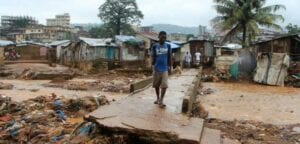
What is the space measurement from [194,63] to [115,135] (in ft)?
83.9

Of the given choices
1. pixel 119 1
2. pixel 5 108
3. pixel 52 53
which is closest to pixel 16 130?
pixel 5 108

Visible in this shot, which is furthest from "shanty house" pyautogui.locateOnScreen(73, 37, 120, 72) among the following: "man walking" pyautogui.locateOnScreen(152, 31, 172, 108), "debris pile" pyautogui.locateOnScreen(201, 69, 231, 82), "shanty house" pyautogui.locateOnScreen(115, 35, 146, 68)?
"man walking" pyautogui.locateOnScreen(152, 31, 172, 108)

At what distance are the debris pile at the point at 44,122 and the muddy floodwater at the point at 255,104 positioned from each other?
15.2 ft

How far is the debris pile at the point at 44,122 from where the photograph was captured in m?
7.76

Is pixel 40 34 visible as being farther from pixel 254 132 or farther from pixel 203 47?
pixel 254 132

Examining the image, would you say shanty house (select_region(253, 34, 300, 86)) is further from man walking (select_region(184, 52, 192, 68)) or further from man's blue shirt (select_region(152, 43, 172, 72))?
man's blue shirt (select_region(152, 43, 172, 72))

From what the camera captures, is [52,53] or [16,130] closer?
[16,130]

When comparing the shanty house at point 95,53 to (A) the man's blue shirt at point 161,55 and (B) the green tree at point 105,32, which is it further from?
(A) the man's blue shirt at point 161,55

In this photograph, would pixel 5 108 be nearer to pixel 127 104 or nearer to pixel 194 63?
pixel 127 104

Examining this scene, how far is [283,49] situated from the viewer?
2767 centimetres

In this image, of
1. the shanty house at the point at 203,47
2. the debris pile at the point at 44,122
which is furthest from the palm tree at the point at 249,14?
the debris pile at the point at 44,122

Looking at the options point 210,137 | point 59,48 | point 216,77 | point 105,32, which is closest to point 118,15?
point 105,32

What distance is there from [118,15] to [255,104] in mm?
43449

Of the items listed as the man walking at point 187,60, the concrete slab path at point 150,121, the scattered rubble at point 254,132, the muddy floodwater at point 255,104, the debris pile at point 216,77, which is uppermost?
the man walking at point 187,60
